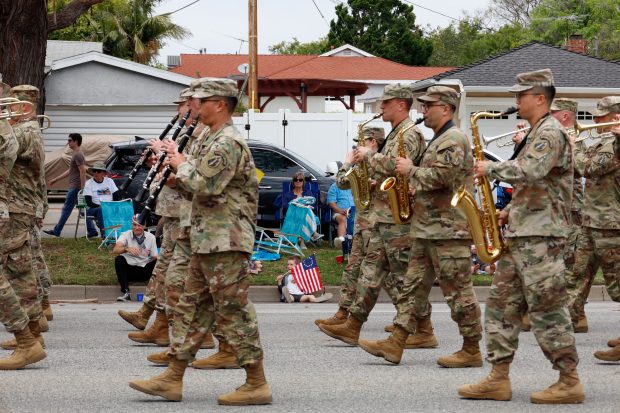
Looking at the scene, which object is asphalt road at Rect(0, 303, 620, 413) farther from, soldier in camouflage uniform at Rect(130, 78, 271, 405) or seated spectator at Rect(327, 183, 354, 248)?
seated spectator at Rect(327, 183, 354, 248)

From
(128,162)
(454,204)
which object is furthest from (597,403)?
(128,162)

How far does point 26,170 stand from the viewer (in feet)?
34.4

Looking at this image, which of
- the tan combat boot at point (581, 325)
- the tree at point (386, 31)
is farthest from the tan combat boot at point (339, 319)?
the tree at point (386, 31)

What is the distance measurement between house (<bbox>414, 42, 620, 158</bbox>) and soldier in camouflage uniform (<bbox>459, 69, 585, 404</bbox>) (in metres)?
21.6

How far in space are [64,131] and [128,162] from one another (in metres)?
12.9

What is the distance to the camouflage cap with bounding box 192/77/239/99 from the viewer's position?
26.1 feet

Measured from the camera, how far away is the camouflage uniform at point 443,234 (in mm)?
9273

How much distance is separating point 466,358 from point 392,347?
584mm

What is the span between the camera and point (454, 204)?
28.2 feet

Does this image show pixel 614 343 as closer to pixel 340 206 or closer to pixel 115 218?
pixel 340 206

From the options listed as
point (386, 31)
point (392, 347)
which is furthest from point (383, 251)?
point (386, 31)

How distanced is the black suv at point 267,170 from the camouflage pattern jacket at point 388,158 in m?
8.33

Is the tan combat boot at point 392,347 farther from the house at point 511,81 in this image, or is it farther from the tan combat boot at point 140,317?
the house at point 511,81

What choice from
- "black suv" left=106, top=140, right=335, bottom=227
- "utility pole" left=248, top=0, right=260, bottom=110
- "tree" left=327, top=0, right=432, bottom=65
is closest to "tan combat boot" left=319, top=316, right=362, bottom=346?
"black suv" left=106, top=140, right=335, bottom=227
